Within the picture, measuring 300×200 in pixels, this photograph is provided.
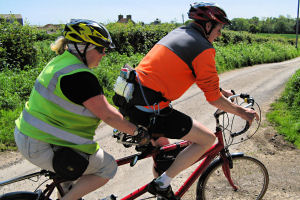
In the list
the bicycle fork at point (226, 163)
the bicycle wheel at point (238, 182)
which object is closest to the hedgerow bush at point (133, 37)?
the bicycle wheel at point (238, 182)

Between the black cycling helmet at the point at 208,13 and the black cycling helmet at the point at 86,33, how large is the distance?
97 cm

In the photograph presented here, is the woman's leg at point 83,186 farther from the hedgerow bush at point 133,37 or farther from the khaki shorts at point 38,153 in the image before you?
the hedgerow bush at point 133,37

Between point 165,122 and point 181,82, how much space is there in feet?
1.35

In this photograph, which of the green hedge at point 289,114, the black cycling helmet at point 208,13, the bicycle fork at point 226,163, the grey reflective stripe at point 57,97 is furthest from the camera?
the green hedge at point 289,114

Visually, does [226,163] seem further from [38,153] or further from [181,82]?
[38,153]

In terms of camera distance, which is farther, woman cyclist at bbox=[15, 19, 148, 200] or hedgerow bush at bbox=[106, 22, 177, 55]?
hedgerow bush at bbox=[106, 22, 177, 55]

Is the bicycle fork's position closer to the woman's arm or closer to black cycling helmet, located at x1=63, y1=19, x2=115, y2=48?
the woman's arm

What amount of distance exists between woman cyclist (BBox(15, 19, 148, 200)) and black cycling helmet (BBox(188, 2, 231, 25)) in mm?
952

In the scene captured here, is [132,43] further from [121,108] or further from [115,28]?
[121,108]

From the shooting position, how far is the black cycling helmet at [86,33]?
2199 mm

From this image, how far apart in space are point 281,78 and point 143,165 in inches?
406

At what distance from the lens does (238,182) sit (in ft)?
11.4

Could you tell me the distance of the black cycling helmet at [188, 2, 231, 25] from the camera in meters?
2.67

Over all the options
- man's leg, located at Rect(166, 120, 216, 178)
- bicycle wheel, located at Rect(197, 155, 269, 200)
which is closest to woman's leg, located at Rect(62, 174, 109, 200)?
man's leg, located at Rect(166, 120, 216, 178)
